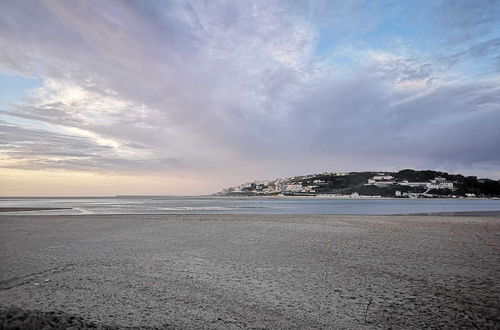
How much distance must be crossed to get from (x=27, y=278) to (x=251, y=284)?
593 centimetres

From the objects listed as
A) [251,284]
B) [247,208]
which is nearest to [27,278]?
[251,284]

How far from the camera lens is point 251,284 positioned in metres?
8.46

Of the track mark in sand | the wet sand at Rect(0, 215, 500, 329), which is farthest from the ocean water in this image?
the track mark in sand

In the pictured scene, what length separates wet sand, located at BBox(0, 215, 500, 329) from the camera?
5984 millimetres

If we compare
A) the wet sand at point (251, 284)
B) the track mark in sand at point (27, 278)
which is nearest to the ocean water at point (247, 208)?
the wet sand at point (251, 284)

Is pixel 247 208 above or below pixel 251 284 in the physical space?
above

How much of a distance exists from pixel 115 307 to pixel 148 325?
4.30 feet

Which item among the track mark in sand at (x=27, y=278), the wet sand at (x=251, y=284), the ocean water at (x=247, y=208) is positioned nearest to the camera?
the wet sand at (x=251, y=284)

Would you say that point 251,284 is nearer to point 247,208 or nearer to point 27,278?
point 27,278

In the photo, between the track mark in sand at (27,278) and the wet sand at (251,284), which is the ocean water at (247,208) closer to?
the wet sand at (251,284)

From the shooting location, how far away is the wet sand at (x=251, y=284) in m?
5.98

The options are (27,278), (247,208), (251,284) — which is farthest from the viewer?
(247,208)

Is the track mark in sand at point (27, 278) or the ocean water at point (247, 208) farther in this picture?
the ocean water at point (247, 208)

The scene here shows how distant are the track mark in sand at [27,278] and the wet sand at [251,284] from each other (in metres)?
0.03
